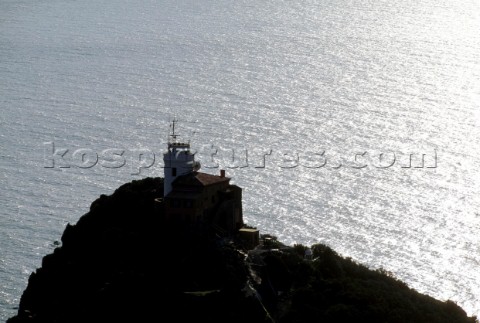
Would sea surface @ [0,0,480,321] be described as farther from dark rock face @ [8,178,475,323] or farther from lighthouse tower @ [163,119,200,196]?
lighthouse tower @ [163,119,200,196]

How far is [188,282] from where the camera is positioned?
76.5 meters

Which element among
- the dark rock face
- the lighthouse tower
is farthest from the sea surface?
the lighthouse tower

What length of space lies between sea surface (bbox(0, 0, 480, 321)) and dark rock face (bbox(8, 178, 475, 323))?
54.1 ft

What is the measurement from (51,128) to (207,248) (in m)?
73.4

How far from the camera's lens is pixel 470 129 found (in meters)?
144

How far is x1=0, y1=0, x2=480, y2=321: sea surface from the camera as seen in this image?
111 meters

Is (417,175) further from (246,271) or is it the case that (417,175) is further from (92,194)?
(246,271)

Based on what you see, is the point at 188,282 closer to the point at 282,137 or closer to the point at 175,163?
the point at 175,163

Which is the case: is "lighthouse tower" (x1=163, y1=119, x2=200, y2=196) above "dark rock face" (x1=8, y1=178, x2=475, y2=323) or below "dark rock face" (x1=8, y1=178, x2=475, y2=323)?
above

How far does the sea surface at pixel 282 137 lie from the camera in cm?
11094

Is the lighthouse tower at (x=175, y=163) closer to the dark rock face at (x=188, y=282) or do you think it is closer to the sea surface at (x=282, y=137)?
the dark rock face at (x=188, y=282)

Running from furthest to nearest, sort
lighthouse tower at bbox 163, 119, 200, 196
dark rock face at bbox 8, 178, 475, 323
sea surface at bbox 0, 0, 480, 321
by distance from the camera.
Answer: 1. sea surface at bbox 0, 0, 480, 321
2. lighthouse tower at bbox 163, 119, 200, 196
3. dark rock face at bbox 8, 178, 475, 323

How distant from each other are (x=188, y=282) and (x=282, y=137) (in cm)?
6691

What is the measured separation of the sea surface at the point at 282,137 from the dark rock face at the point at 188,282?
649 inches
